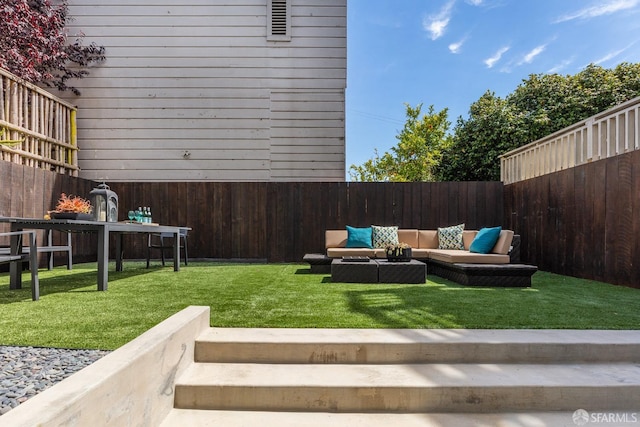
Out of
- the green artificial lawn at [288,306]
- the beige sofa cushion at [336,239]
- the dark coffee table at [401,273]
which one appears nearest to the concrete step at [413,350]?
the green artificial lawn at [288,306]

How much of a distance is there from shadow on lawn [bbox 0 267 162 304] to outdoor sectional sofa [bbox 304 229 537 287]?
9.21ft

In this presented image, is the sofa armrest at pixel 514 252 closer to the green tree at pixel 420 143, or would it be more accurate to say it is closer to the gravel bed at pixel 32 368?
the gravel bed at pixel 32 368

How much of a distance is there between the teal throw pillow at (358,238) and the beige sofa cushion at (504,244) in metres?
2.07

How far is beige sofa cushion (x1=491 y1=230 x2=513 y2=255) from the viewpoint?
16.6 ft

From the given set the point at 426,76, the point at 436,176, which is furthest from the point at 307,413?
the point at 426,76

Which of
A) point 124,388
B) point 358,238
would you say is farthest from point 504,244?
point 124,388

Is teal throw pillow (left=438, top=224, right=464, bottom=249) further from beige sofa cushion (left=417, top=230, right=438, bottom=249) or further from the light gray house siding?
the light gray house siding

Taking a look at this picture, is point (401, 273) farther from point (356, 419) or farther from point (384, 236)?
point (356, 419)

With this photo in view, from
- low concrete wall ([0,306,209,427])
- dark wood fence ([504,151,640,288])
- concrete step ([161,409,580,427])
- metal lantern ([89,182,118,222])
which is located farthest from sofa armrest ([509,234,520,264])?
metal lantern ([89,182,118,222])

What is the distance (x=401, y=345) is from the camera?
2.13 meters

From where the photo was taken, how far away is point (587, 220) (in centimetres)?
511

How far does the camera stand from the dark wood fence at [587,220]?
4426 mm

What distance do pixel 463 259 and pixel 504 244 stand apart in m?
0.71

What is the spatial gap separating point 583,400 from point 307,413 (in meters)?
1.42
